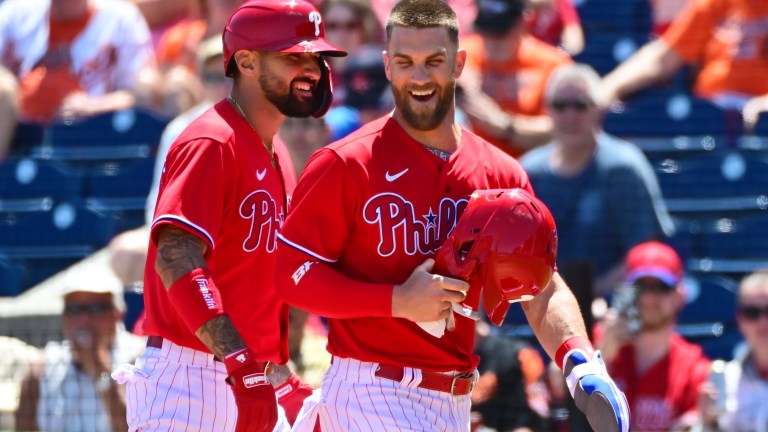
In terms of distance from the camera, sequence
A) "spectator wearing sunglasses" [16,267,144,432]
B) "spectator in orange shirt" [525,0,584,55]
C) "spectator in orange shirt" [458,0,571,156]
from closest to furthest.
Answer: "spectator wearing sunglasses" [16,267,144,432], "spectator in orange shirt" [458,0,571,156], "spectator in orange shirt" [525,0,584,55]

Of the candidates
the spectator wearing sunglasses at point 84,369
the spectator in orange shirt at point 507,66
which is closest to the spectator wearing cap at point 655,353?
the spectator in orange shirt at point 507,66

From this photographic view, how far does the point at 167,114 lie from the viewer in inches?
290

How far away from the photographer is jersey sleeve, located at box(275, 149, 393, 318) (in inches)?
132

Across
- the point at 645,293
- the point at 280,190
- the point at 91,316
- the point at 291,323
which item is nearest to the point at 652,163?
the point at 645,293

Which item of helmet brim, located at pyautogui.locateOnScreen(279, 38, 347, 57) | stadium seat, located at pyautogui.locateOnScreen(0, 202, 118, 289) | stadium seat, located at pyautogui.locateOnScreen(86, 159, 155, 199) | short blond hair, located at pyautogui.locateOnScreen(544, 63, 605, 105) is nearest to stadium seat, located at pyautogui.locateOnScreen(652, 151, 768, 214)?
short blond hair, located at pyautogui.locateOnScreen(544, 63, 605, 105)

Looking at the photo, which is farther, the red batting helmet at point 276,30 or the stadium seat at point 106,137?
the stadium seat at point 106,137

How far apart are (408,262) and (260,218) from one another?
0.47m

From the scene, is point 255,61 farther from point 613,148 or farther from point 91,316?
point 613,148

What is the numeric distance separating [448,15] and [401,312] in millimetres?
832

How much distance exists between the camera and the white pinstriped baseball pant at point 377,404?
11.3ft

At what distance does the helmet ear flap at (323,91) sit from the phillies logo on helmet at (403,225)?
0.45m

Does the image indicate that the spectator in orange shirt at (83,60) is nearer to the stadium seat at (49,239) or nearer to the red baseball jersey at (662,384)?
the stadium seat at (49,239)

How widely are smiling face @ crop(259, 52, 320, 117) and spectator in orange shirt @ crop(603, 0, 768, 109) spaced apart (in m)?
3.61

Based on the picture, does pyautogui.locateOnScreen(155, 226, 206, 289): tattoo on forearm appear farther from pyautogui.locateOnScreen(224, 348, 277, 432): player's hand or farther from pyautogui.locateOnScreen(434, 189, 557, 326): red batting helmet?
pyautogui.locateOnScreen(434, 189, 557, 326): red batting helmet
